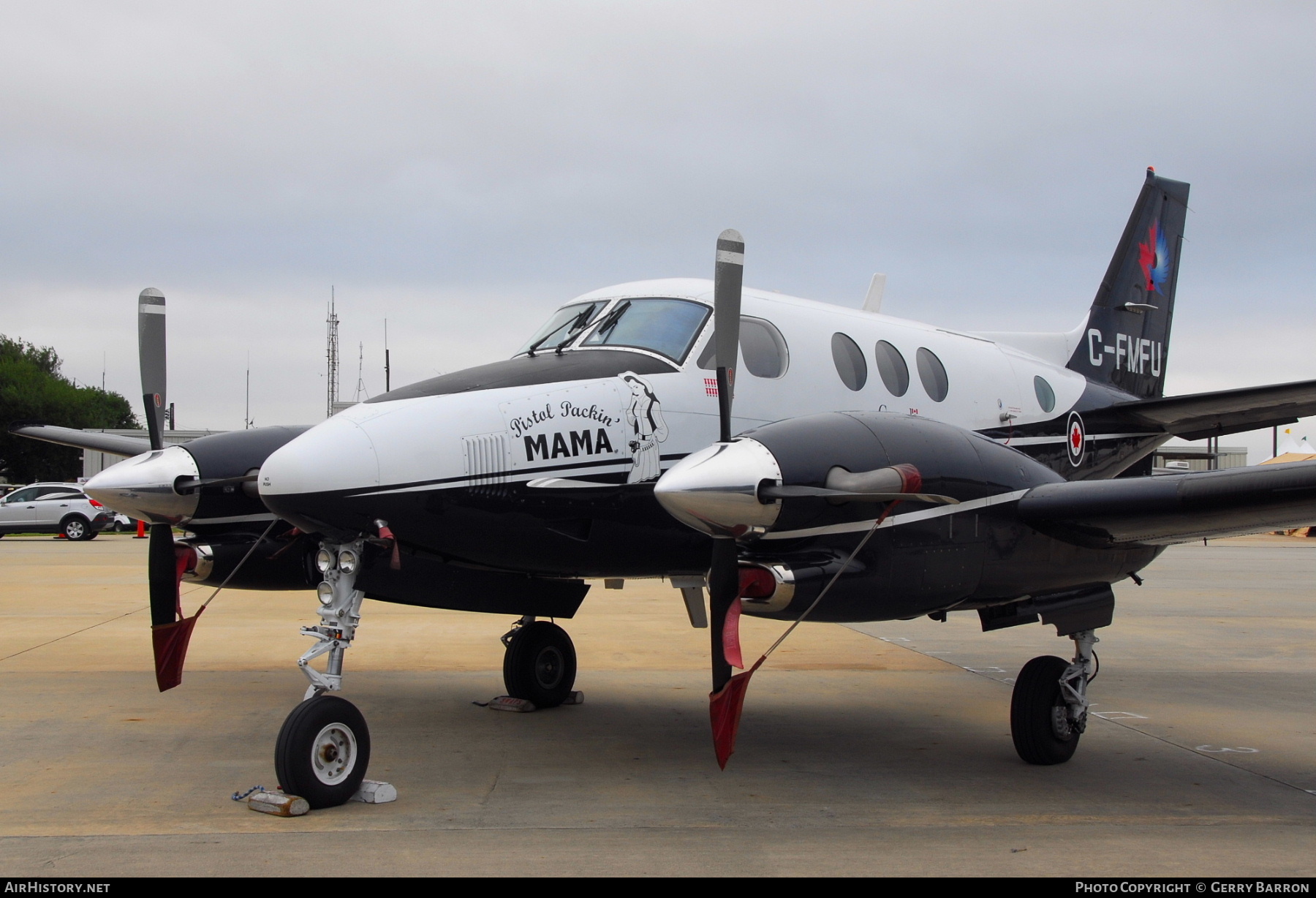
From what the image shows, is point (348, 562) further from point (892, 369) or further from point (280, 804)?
point (892, 369)

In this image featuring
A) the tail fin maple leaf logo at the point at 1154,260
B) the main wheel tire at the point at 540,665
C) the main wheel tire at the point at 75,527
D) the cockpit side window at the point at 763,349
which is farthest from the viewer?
the main wheel tire at the point at 75,527

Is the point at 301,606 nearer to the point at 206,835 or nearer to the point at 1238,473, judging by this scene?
the point at 206,835

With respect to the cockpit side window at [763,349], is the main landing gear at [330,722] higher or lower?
lower

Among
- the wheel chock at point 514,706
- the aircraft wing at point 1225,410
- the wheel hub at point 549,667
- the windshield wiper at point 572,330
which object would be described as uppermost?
the windshield wiper at point 572,330

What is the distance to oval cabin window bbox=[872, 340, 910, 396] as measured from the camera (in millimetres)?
8828

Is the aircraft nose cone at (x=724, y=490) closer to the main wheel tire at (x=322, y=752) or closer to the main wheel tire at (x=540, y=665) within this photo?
the main wheel tire at (x=322, y=752)

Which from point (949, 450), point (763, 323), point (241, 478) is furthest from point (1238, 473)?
point (241, 478)

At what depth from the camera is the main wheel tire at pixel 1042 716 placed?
7.36 metres

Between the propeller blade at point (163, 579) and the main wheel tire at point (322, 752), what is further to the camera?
the propeller blade at point (163, 579)

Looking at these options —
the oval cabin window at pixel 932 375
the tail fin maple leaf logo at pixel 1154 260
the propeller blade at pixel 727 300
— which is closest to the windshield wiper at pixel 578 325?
the propeller blade at pixel 727 300

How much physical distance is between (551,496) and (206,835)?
259cm

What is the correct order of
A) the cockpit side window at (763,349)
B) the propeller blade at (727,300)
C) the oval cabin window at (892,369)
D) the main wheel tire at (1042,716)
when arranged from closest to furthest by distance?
the propeller blade at (727,300) → the main wheel tire at (1042,716) → the cockpit side window at (763,349) → the oval cabin window at (892,369)

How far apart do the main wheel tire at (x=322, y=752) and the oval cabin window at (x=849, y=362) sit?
4.34 meters

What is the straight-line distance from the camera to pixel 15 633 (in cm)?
1323
